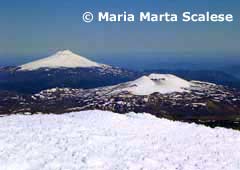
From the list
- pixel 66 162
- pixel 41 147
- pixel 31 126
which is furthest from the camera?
pixel 31 126

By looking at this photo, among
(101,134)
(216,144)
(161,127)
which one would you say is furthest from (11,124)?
(216,144)

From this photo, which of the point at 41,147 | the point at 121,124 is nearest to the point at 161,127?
the point at 121,124

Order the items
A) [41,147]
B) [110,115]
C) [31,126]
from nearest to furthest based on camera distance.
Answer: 1. [41,147]
2. [31,126]
3. [110,115]

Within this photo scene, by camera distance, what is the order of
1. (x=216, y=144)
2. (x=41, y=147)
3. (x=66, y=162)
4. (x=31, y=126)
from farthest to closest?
1. (x=31, y=126)
2. (x=216, y=144)
3. (x=41, y=147)
4. (x=66, y=162)

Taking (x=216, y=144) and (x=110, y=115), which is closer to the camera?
(x=216, y=144)

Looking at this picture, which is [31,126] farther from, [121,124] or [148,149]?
[148,149]

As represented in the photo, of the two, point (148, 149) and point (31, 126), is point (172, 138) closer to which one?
point (148, 149)
